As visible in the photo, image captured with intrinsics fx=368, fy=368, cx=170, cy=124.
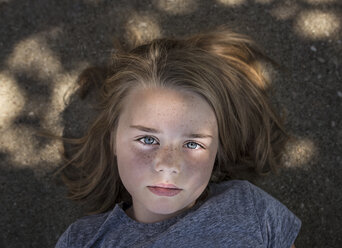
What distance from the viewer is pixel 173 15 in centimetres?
265

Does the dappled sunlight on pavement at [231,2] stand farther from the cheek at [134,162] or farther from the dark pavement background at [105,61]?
the cheek at [134,162]

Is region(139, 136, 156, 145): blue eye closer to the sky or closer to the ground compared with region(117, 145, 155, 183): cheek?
closer to the sky

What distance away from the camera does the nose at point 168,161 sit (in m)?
1.79

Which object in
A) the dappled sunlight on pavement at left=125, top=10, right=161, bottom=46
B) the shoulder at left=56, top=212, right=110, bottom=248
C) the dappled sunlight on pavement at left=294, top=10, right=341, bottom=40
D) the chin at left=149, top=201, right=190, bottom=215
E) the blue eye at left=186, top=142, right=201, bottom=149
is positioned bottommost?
the shoulder at left=56, top=212, right=110, bottom=248

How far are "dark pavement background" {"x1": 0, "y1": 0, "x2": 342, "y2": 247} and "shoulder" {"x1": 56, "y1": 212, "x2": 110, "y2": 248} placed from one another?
12.8 inches

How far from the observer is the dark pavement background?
8.31 feet

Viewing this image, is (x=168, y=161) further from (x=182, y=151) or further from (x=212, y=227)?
(x=212, y=227)

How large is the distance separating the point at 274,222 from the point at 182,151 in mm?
723

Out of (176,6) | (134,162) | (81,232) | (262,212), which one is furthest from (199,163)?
(176,6)

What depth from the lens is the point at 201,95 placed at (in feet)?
6.58

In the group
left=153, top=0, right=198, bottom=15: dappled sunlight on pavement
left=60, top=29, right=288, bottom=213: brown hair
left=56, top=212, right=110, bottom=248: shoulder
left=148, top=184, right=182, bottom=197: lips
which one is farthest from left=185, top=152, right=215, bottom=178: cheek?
left=153, top=0, right=198, bottom=15: dappled sunlight on pavement

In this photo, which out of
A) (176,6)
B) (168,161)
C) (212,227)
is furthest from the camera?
(176,6)

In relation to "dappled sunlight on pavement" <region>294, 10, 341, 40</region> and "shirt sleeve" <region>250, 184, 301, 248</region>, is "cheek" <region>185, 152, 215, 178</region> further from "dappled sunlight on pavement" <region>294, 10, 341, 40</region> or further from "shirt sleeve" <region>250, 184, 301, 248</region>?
"dappled sunlight on pavement" <region>294, 10, 341, 40</region>

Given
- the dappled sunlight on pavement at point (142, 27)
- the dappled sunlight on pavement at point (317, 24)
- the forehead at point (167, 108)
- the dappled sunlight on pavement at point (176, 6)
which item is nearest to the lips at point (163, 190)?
the forehead at point (167, 108)
